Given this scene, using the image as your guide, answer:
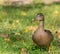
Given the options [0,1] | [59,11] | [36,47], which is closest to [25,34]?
[36,47]

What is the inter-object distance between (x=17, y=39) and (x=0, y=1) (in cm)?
524

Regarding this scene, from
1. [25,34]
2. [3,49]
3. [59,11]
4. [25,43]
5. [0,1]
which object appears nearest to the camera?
[3,49]

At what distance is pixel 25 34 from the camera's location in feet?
31.3

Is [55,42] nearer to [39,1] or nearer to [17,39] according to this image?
[17,39]

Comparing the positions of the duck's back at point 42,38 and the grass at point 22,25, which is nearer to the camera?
the duck's back at point 42,38

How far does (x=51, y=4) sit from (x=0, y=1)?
2055 mm

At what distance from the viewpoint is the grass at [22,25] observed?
802cm

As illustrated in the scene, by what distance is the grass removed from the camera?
26.3 feet

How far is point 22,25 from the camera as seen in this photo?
10.7 metres

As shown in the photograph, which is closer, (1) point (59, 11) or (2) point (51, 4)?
(1) point (59, 11)

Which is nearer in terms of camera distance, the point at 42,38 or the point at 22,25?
the point at 42,38

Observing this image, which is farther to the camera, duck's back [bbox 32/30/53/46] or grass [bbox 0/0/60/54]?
grass [bbox 0/0/60/54]

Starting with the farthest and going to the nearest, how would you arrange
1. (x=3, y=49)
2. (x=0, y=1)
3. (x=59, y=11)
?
(x=0, y=1) → (x=59, y=11) → (x=3, y=49)

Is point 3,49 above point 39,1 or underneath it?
underneath
